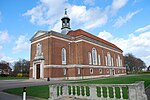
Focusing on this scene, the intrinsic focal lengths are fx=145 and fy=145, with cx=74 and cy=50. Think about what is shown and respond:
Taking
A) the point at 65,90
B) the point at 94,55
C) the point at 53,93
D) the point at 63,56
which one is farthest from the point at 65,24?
the point at 53,93

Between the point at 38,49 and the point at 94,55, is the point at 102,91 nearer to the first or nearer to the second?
the point at 38,49

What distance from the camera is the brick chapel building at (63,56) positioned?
32.4 metres

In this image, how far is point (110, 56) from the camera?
53531 millimetres

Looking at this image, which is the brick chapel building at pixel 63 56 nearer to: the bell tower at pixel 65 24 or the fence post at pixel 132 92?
the bell tower at pixel 65 24

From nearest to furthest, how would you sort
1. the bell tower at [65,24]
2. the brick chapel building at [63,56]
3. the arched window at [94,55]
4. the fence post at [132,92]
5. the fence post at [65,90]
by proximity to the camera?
the fence post at [132,92] < the fence post at [65,90] < the brick chapel building at [63,56] < the arched window at [94,55] < the bell tower at [65,24]

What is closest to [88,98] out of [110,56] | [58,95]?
[58,95]

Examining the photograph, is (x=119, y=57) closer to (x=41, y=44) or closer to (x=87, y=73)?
(x=87, y=73)

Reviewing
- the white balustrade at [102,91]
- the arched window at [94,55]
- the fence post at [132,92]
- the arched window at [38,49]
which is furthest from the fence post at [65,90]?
the arched window at [94,55]

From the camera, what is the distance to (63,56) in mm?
35375

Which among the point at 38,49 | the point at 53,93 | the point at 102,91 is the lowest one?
the point at 53,93

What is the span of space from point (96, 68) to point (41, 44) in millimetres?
17033

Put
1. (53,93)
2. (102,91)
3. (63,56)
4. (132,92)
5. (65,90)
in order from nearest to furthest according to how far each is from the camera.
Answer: (132,92), (102,91), (53,93), (65,90), (63,56)

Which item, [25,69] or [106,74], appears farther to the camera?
[25,69]

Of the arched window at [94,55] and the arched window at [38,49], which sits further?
the arched window at [94,55]
